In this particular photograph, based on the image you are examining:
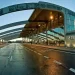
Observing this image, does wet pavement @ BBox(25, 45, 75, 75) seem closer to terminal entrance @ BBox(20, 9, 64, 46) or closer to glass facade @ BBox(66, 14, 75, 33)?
glass facade @ BBox(66, 14, 75, 33)

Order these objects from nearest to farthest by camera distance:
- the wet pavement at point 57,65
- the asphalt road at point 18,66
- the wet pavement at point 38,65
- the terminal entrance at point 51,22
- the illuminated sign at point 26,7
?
the wet pavement at point 57,65
the wet pavement at point 38,65
the asphalt road at point 18,66
the illuminated sign at point 26,7
the terminal entrance at point 51,22

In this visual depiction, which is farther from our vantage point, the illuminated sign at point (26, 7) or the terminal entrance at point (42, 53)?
the illuminated sign at point (26, 7)

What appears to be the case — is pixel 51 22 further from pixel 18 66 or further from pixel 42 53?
pixel 18 66

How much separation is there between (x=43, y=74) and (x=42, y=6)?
40.6 m

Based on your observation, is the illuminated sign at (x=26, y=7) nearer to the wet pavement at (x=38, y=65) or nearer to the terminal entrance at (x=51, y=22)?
the terminal entrance at (x=51, y=22)

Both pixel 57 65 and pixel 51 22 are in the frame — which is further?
pixel 51 22

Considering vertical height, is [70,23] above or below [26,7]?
below

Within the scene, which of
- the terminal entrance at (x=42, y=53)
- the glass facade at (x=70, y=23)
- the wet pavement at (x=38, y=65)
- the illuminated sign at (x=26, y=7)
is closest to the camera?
the wet pavement at (x=38, y=65)

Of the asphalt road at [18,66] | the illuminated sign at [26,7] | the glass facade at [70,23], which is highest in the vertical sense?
the illuminated sign at [26,7]

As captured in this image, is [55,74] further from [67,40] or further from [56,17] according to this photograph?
[56,17]

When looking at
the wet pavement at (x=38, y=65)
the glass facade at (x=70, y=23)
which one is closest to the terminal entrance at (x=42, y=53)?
the wet pavement at (x=38, y=65)

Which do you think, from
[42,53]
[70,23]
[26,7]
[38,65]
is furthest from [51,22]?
[38,65]

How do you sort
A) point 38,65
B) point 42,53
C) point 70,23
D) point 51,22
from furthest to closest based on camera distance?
point 51,22 < point 70,23 < point 42,53 < point 38,65

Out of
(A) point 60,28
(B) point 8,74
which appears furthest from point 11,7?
(B) point 8,74
